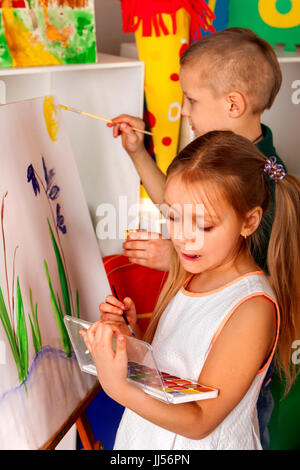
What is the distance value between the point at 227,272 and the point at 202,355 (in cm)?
15

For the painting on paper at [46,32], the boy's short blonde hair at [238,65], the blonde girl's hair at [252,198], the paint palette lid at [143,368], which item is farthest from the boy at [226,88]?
the paint palette lid at [143,368]

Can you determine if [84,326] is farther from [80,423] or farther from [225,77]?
[225,77]

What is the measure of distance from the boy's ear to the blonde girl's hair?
8.8 inches

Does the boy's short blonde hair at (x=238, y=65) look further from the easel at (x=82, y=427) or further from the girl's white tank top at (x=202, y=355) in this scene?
the easel at (x=82, y=427)

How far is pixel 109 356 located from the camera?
0.86 meters

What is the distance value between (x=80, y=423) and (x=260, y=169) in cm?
66

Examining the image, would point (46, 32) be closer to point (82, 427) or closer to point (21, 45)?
point (21, 45)

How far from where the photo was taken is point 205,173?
947 millimetres

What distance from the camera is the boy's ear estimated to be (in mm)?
1269

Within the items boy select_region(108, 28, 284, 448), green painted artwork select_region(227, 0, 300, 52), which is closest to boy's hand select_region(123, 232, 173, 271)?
boy select_region(108, 28, 284, 448)

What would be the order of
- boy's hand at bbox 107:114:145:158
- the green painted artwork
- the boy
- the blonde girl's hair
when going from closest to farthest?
the blonde girl's hair < the boy < boy's hand at bbox 107:114:145:158 < the green painted artwork

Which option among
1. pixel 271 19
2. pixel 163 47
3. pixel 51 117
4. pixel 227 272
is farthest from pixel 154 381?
pixel 271 19

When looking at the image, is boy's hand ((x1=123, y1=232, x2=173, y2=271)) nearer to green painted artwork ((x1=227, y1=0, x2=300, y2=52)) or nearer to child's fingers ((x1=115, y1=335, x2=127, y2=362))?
child's fingers ((x1=115, y1=335, x2=127, y2=362))
